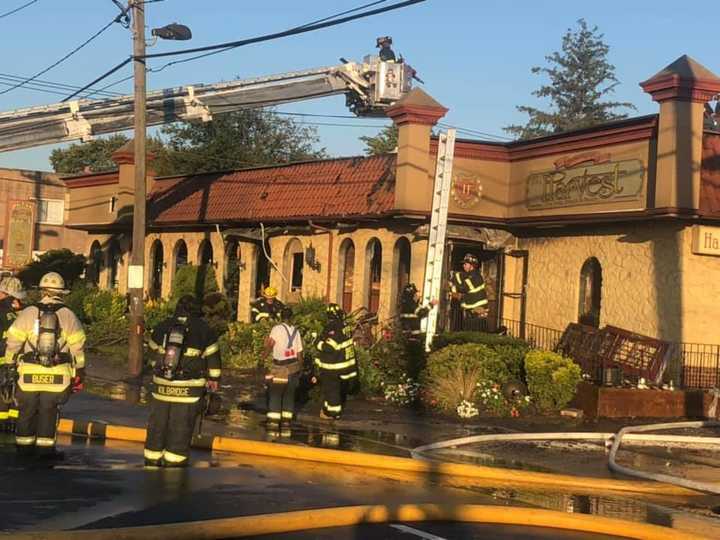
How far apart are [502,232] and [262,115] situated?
3912 cm

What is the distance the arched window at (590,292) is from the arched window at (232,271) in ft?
34.4

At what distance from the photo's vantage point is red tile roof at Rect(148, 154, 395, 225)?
2272cm

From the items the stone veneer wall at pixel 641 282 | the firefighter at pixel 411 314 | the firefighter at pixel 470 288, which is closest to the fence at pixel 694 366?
the stone veneer wall at pixel 641 282

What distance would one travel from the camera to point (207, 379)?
34.0 ft

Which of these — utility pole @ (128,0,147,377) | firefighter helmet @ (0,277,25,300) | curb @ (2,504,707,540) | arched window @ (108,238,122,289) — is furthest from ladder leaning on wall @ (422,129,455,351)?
arched window @ (108,238,122,289)

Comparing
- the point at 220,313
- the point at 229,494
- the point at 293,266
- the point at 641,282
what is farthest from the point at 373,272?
the point at 229,494

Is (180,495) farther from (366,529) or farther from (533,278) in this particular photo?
(533,278)

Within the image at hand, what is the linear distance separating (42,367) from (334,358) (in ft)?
17.7

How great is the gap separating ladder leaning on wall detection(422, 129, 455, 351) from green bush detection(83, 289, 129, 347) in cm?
1027

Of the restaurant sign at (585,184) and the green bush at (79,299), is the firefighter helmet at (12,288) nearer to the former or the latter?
the restaurant sign at (585,184)

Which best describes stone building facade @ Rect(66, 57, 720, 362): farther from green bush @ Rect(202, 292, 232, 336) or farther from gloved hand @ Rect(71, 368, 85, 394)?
gloved hand @ Rect(71, 368, 85, 394)

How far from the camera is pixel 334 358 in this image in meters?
14.8

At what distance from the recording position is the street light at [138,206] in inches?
801

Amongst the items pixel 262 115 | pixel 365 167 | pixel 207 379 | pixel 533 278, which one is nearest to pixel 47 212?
pixel 262 115
